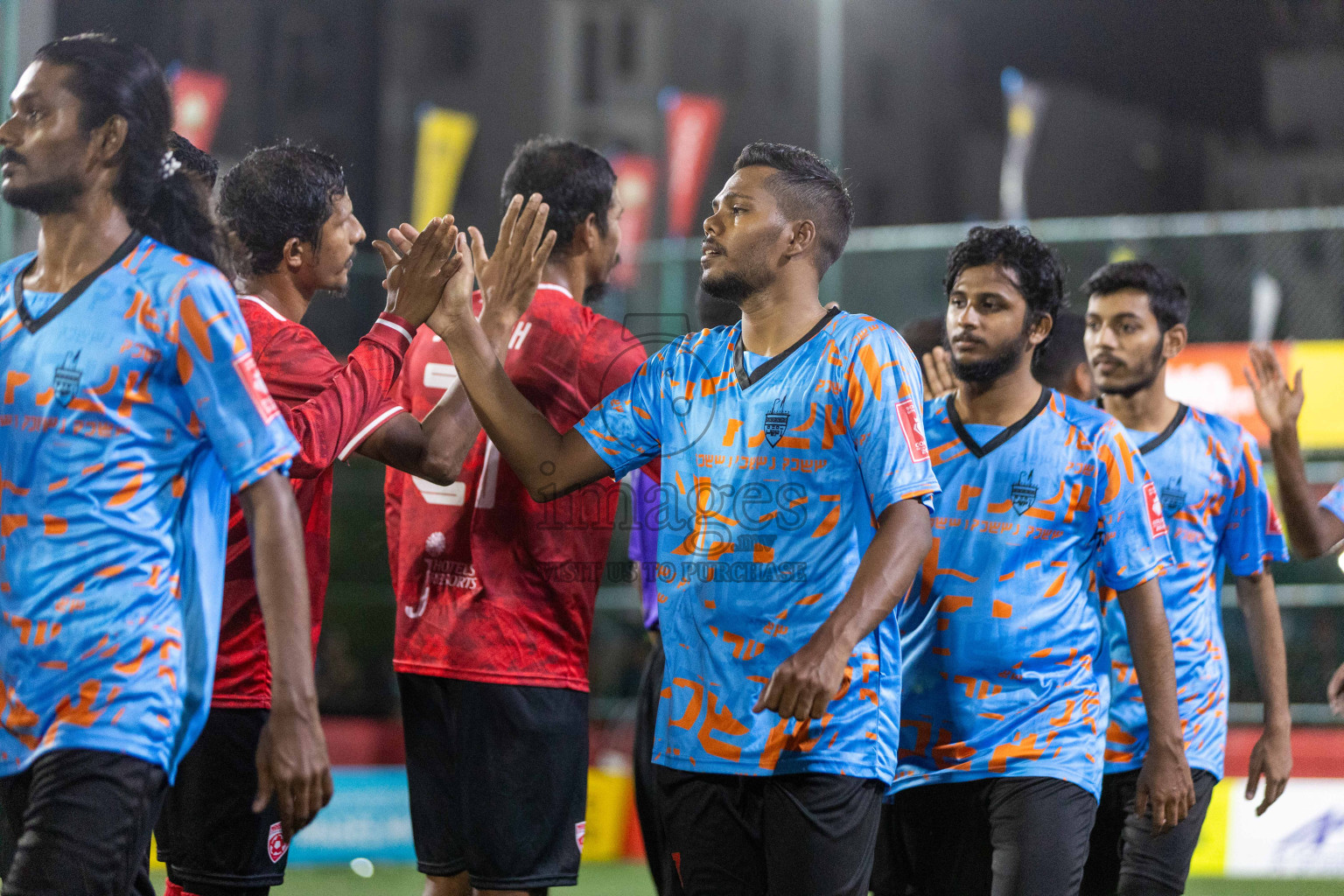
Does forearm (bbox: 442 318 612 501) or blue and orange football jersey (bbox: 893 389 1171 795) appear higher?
forearm (bbox: 442 318 612 501)

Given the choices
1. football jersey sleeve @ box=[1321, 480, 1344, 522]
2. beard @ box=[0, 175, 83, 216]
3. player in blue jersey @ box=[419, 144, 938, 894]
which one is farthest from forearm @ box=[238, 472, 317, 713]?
football jersey sleeve @ box=[1321, 480, 1344, 522]

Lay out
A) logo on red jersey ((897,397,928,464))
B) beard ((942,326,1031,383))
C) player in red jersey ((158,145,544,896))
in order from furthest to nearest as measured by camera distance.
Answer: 1. beard ((942,326,1031,383))
2. player in red jersey ((158,145,544,896))
3. logo on red jersey ((897,397,928,464))

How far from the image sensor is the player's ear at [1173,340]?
18.4ft

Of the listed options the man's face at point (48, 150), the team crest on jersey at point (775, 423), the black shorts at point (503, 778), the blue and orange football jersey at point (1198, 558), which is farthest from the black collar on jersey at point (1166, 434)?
the man's face at point (48, 150)

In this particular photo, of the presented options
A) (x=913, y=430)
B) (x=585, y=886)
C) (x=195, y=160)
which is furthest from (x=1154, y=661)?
(x=585, y=886)

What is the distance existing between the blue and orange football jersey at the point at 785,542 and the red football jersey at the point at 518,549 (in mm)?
662

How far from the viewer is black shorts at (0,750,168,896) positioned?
8.77 ft

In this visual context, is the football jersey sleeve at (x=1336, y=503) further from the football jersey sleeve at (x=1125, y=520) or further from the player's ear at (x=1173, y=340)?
the football jersey sleeve at (x=1125, y=520)

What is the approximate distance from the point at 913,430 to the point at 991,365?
99 cm

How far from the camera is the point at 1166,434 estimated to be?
5391mm

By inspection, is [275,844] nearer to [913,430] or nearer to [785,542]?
[785,542]

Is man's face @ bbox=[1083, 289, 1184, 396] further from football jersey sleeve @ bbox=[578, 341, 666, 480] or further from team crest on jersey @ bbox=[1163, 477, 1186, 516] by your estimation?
football jersey sleeve @ bbox=[578, 341, 666, 480]

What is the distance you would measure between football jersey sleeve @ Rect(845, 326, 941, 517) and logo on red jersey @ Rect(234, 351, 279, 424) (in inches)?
57.9

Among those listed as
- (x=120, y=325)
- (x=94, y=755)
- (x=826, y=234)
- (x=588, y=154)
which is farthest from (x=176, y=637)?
(x=588, y=154)
